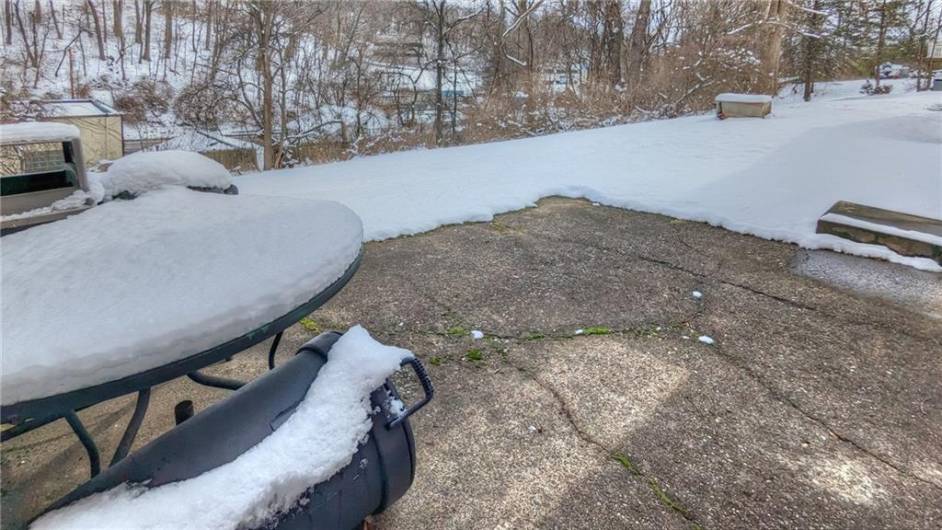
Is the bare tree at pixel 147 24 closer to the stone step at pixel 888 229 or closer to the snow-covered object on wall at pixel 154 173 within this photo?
the snow-covered object on wall at pixel 154 173

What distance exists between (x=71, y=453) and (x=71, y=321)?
1.21 m

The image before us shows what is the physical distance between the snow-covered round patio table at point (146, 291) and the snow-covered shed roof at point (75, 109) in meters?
4.68

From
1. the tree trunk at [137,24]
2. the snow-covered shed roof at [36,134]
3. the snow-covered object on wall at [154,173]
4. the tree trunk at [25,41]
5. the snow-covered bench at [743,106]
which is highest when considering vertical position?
the tree trunk at [137,24]

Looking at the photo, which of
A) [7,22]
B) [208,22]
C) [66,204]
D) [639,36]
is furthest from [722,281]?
[7,22]

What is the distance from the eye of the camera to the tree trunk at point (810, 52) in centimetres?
1020

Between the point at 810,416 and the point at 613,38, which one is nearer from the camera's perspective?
the point at 810,416

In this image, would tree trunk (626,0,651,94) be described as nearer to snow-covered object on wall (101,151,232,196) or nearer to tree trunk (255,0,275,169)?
tree trunk (255,0,275,169)

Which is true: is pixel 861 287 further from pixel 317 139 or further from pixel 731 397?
pixel 317 139

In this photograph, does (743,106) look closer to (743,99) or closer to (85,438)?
(743,99)

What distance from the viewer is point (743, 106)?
7.85 meters

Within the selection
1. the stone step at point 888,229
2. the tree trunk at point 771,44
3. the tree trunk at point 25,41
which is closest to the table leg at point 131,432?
the stone step at point 888,229

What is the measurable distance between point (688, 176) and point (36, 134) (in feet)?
16.1

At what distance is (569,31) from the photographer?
9.71 m

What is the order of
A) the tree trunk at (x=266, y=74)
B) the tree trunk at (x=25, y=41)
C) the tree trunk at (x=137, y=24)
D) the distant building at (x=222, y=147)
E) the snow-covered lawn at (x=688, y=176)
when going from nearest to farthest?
1. the snow-covered lawn at (x=688, y=176)
2. the tree trunk at (x=266, y=74)
3. the distant building at (x=222, y=147)
4. the tree trunk at (x=25, y=41)
5. the tree trunk at (x=137, y=24)
